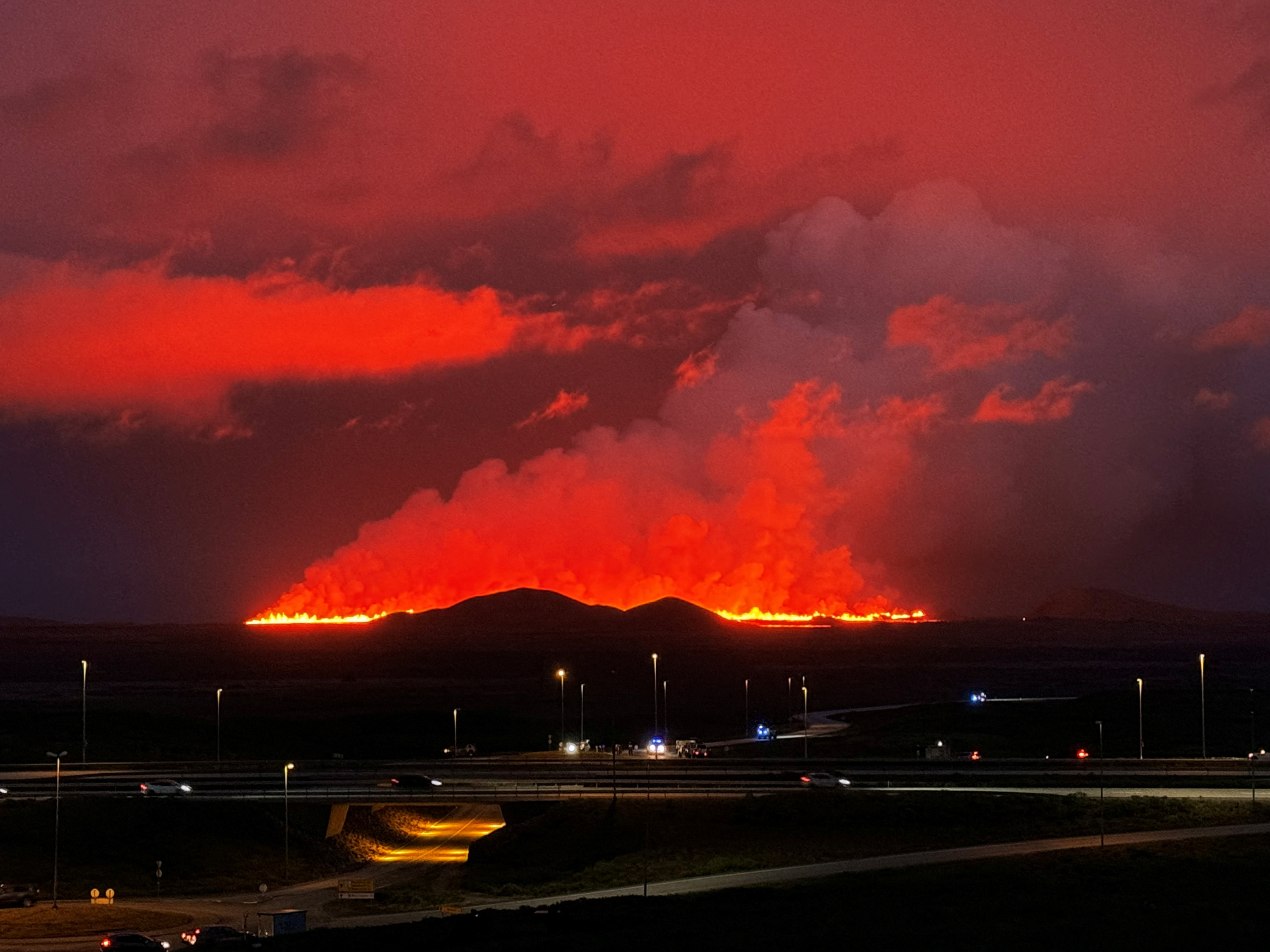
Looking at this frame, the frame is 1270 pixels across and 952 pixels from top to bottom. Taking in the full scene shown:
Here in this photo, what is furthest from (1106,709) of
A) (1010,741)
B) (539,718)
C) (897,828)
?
(897,828)

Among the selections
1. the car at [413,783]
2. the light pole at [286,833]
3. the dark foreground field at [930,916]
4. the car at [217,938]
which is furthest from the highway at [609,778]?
the car at [217,938]

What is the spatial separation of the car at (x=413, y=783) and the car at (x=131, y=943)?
104 feet

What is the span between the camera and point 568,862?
7844cm

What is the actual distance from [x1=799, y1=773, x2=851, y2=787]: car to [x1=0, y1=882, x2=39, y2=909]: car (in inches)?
1616

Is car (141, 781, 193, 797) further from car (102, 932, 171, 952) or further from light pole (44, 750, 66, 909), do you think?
car (102, 932, 171, 952)

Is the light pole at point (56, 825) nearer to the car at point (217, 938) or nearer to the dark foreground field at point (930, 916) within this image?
the car at point (217, 938)

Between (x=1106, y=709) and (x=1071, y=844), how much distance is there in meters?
101

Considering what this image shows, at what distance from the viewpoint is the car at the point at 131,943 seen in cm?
5888

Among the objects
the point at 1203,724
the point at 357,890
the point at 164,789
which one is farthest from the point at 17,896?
the point at 1203,724

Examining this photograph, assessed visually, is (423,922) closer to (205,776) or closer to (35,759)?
(205,776)

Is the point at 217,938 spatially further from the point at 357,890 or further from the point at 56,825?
the point at 56,825

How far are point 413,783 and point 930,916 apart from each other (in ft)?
136

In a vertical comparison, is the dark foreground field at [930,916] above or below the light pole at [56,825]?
below

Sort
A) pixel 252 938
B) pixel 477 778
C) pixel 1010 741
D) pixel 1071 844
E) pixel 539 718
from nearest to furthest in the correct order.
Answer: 1. pixel 252 938
2. pixel 1071 844
3. pixel 477 778
4. pixel 1010 741
5. pixel 539 718
